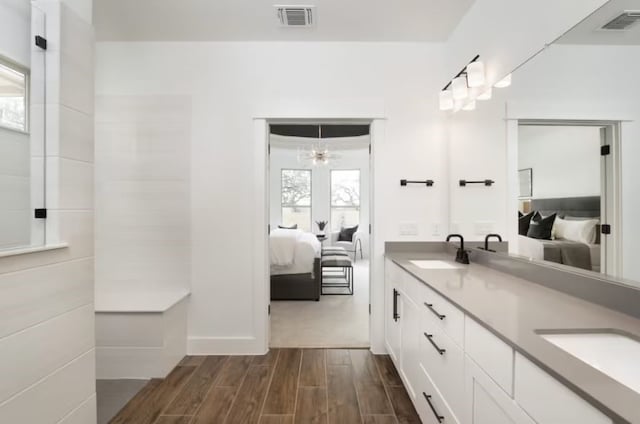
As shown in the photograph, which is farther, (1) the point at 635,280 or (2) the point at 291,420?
(2) the point at 291,420

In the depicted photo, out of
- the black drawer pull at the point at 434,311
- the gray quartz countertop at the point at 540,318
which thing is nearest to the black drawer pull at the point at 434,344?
the black drawer pull at the point at 434,311

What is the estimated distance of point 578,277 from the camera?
1.31 metres

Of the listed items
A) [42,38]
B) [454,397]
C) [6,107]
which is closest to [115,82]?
[42,38]

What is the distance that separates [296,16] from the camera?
2291 mm

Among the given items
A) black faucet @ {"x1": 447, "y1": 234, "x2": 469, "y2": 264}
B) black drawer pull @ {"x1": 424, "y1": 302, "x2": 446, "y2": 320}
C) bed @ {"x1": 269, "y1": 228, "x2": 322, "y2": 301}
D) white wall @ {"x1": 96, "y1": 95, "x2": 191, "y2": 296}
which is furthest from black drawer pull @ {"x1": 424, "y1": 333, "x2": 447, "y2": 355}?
bed @ {"x1": 269, "y1": 228, "x2": 322, "y2": 301}

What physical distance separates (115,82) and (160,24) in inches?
26.9

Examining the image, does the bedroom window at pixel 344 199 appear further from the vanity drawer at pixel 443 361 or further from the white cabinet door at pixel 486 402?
the white cabinet door at pixel 486 402

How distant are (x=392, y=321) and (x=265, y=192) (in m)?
1.55

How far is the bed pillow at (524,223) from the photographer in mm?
1673

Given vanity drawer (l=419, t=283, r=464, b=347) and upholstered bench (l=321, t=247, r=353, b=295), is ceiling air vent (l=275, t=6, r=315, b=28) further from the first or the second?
upholstered bench (l=321, t=247, r=353, b=295)

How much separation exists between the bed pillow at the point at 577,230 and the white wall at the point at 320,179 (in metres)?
6.13

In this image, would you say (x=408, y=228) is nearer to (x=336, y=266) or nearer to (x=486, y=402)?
(x=486, y=402)

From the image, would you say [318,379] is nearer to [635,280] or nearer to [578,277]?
[578,277]

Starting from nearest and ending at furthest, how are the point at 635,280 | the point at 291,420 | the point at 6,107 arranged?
1. the point at 635,280
2. the point at 6,107
3. the point at 291,420
